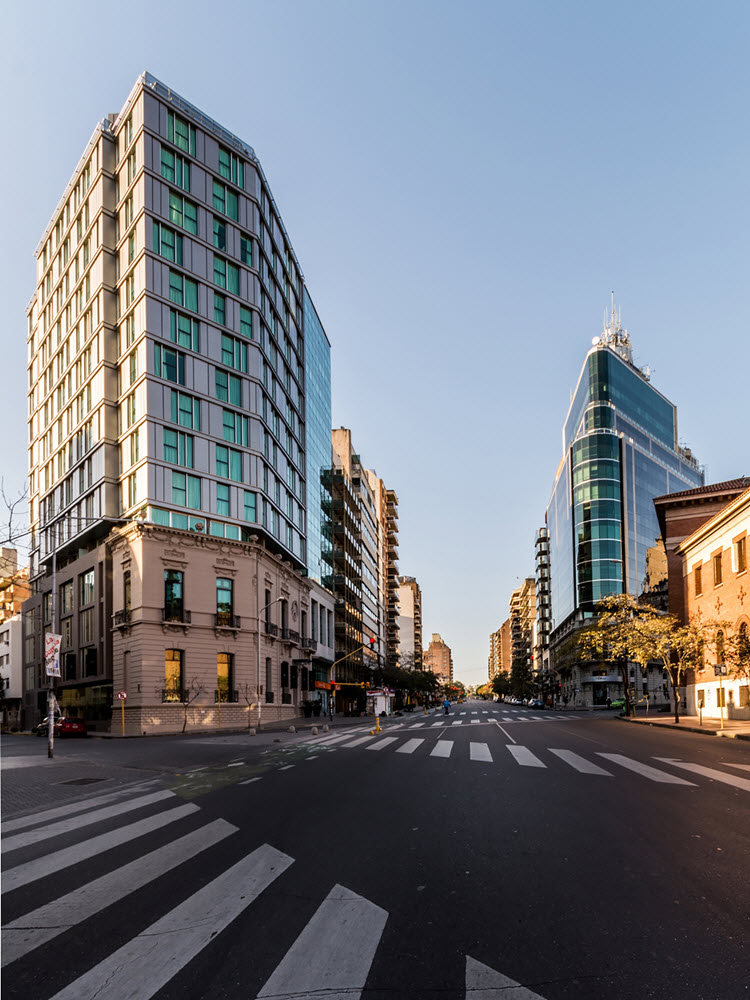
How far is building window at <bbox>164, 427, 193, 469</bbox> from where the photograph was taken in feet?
145

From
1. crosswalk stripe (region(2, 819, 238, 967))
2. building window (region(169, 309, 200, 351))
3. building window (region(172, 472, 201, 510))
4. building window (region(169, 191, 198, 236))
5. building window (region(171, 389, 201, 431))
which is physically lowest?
crosswalk stripe (region(2, 819, 238, 967))

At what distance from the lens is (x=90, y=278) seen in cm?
5172

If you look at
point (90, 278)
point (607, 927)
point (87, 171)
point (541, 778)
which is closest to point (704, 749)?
point (541, 778)

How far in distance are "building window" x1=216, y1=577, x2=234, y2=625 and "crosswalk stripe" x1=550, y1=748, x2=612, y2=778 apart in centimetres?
2973

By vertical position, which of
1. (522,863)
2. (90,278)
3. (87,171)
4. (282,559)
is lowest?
(522,863)

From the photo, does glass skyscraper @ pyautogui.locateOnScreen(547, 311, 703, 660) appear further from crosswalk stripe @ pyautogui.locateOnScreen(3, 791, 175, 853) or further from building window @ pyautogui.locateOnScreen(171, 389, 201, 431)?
crosswalk stripe @ pyautogui.locateOnScreen(3, 791, 175, 853)

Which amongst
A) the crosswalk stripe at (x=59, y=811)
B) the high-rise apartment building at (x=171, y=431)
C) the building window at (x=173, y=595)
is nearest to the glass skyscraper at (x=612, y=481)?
the high-rise apartment building at (x=171, y=431)

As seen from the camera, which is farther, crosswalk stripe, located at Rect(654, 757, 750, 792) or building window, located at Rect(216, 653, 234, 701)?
building window, located at Rect(216, 653, 234, 701)

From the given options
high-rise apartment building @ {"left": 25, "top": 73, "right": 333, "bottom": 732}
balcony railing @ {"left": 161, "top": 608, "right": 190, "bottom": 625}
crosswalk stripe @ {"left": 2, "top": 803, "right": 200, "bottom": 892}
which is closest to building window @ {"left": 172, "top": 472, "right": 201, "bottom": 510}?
high-rise apartment building @ {"left": 25, "top": 73, "right": 333, "bottom": 732}

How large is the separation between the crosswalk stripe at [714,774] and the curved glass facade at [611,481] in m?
83.0

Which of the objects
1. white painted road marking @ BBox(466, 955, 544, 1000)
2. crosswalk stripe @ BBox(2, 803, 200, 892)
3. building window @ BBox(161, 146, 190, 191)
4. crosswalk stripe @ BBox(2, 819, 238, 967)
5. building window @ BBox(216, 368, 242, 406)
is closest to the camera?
white painted road marking @ BBox(466, 955, 544, 1000)

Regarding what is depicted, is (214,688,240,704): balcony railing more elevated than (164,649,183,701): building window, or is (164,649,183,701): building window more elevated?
(164,649,183,701): building window

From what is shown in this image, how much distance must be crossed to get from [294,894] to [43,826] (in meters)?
5.91

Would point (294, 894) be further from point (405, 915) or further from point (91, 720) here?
point (91, 720)
